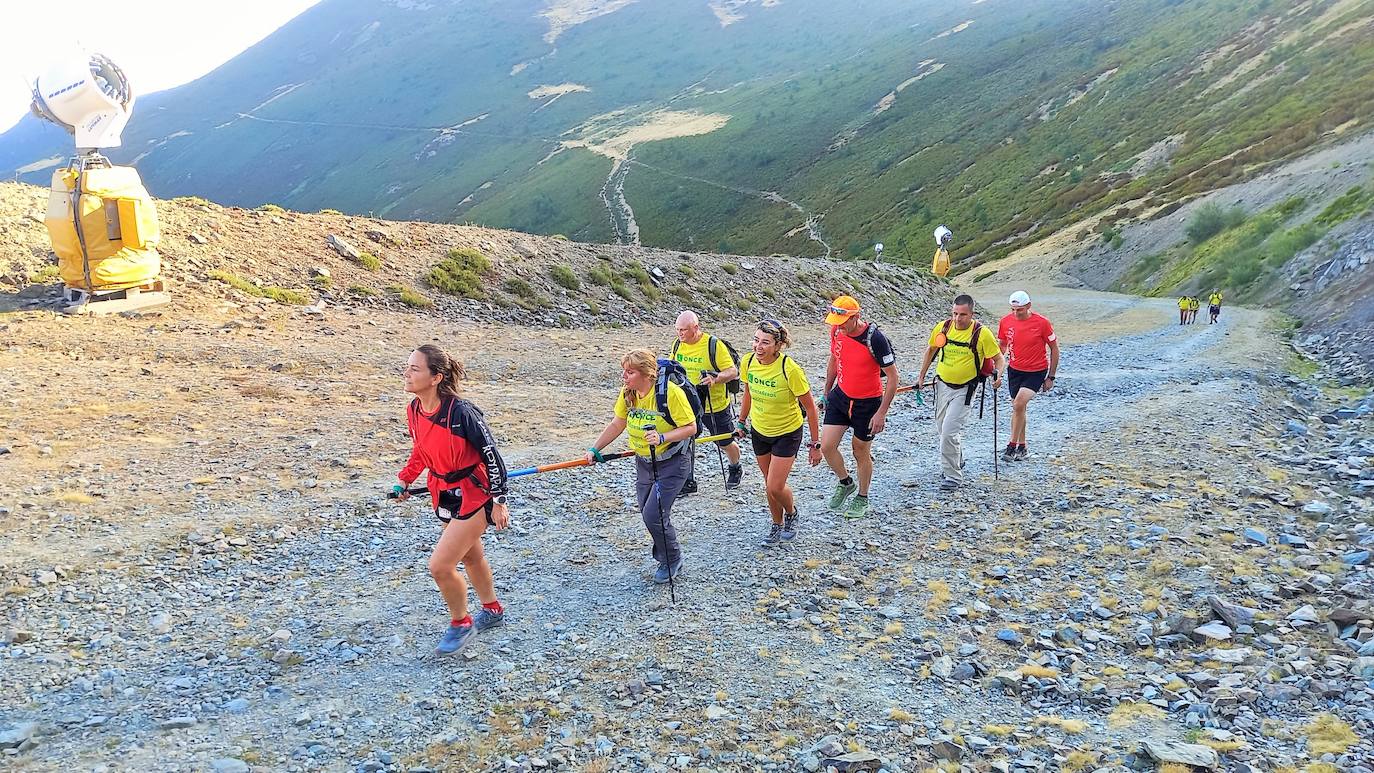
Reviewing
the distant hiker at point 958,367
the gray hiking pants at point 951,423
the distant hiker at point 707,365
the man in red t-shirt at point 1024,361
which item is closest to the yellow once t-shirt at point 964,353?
the distant hiker at point 958,367

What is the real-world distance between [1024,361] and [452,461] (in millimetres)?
8137

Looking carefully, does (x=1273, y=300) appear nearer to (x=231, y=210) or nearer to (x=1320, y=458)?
(x=1320, y=458)

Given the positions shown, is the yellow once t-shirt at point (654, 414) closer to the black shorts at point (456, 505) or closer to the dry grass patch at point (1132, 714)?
the black shorts at point (456, 505)

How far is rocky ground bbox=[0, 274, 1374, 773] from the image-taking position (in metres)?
4.73

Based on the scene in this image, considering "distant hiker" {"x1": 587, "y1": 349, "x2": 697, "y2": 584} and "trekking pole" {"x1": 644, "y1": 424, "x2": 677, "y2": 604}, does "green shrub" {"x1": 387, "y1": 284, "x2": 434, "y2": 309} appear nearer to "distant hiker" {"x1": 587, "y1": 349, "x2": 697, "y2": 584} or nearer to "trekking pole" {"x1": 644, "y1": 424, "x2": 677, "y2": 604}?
"distant hiker" {"x1": 587, "y1": 349, "x2": 697, "y2": 584}

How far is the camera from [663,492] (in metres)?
6.65

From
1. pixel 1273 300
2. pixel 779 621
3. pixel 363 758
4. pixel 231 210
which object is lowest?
pixel 1273 300

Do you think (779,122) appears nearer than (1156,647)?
No

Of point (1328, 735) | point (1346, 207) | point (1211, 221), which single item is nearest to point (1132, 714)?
point (1328, 735)

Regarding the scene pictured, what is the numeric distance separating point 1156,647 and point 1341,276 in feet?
88.9

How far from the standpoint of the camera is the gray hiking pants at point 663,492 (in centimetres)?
664

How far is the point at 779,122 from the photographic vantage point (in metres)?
120

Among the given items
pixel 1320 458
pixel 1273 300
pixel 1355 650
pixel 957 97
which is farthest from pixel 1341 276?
pixel 957 97

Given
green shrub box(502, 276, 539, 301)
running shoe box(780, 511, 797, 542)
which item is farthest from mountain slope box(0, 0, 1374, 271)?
running shoe box(780, 511, 797, 542)
